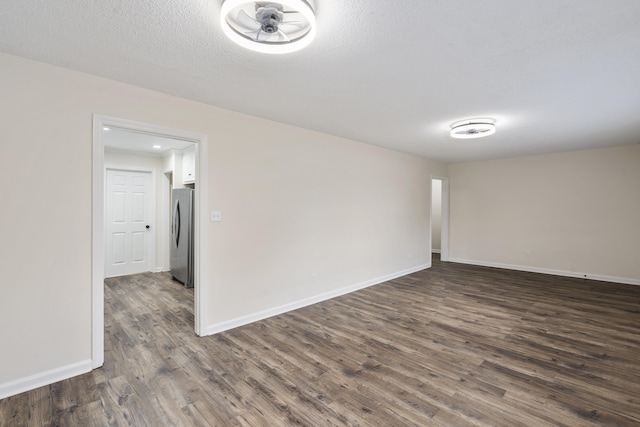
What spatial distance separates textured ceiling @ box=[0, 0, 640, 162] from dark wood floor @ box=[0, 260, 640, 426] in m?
2.42

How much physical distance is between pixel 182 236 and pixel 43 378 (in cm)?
294

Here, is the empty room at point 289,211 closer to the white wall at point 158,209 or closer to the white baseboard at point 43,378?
the white baseboard at point 43,378

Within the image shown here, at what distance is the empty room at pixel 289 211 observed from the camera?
1782 mm

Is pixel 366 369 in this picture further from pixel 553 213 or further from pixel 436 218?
pixel 436 218

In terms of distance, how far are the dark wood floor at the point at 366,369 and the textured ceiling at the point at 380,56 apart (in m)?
2.42

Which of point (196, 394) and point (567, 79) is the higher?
point (567, 79)

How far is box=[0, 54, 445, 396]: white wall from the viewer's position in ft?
6.89

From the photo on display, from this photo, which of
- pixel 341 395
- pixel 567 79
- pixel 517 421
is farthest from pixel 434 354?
pixel 567 79

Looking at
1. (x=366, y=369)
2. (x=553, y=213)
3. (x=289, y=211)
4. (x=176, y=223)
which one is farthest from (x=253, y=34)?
(x=553, y=213)

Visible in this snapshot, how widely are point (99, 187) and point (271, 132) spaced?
1892mm

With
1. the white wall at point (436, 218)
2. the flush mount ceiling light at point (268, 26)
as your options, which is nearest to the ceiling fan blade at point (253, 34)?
the flush mount ceiling light at point (268, 26)

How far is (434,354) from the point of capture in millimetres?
2662

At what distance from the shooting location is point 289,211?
379cm

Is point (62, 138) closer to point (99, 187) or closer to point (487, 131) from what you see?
point (99, 187)
